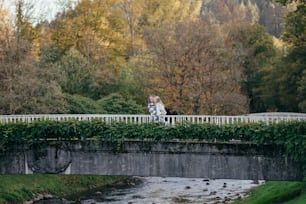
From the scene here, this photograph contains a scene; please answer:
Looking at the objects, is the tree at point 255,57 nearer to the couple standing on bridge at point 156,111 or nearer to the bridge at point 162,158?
the couple standing on bridge at point 156,111

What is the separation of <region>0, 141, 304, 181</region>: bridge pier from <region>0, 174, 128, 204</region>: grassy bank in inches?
250

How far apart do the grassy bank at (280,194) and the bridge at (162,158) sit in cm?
242

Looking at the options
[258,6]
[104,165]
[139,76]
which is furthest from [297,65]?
[258,6]

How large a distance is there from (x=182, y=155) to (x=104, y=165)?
3726 millimetres

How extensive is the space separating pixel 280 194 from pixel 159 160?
292 inches

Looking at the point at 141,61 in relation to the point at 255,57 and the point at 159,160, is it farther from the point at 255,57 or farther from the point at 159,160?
the point at 159,160

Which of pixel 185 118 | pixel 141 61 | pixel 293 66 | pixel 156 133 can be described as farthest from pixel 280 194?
pixel 141 61

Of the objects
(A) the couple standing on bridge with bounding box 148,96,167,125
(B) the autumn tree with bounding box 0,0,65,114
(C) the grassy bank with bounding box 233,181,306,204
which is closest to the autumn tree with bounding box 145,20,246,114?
(B) the autumn tree with bounding box 0,0,65,114

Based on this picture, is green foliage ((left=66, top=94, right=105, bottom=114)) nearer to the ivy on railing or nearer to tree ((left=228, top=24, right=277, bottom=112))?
the ivy on railing

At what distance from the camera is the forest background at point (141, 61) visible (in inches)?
1450

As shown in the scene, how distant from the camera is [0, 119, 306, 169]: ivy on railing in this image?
23469 mm

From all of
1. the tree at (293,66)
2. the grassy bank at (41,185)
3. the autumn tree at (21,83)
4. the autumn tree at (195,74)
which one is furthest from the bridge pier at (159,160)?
the tree at (293,66)

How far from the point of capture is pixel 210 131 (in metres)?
24.4

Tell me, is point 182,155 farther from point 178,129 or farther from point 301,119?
point 301,119
